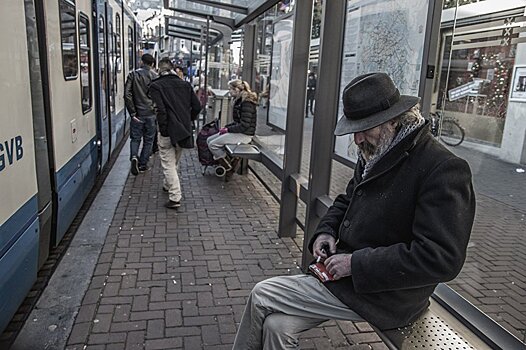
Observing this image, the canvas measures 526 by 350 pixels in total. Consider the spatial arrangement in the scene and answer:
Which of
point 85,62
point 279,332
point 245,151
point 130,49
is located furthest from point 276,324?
point 130,49

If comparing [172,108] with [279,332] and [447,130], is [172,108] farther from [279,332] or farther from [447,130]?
[279,332]

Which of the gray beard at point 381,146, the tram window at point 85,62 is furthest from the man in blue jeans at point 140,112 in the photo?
the gray beard at point 381,146

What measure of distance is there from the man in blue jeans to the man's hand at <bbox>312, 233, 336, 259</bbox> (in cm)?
551

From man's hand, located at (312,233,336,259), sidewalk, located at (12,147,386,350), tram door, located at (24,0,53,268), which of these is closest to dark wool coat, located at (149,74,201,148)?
sidewalk, located at (12,147,386,350)

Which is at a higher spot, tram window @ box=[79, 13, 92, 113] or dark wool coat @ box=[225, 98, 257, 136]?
tram window @ box=[79, 13, 92, 113]

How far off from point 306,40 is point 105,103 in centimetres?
347

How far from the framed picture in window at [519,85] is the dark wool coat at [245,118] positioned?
181 inches

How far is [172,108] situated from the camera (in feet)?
19.1

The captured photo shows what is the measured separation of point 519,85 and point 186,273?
111 inches

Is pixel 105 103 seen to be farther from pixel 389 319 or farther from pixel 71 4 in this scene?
pixel 389 319

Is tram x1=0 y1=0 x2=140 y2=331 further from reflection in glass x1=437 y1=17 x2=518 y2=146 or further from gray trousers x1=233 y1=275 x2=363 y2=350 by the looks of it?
reflection in glass x1=437 y1=17 x2=518 y2=146

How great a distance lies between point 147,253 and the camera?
4434 mm

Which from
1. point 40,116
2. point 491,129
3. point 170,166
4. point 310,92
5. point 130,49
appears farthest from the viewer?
point 130,49

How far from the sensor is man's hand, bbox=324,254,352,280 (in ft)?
6.83
